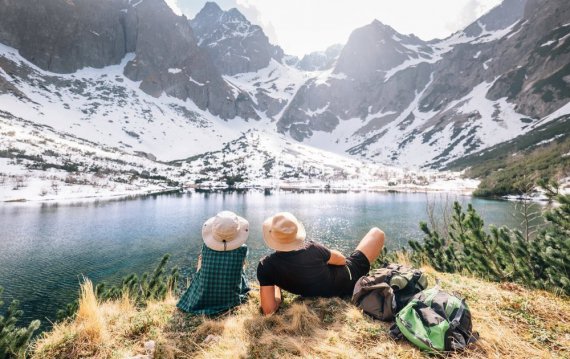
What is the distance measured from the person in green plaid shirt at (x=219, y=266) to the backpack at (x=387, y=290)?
229 cm

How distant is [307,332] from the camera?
452 centimetres

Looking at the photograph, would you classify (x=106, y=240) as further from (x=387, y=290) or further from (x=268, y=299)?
(x=387, y=290)

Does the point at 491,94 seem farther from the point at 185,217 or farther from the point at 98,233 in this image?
the point at 98,233

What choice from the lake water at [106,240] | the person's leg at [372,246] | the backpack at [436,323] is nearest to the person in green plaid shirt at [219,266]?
the person's leg at [372,246]

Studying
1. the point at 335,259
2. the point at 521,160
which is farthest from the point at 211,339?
the point at 521,160

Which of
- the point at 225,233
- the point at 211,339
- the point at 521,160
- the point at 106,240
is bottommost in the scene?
the point at 106,240

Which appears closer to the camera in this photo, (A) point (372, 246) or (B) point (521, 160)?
(A) point (372, 246)

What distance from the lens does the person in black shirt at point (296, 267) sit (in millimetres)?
5055

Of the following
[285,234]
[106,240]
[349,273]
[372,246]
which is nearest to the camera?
[285,234]

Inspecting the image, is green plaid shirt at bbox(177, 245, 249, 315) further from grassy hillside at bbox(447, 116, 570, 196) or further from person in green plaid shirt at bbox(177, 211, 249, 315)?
grassy hillside at bbox(447, 116, 570, 196)

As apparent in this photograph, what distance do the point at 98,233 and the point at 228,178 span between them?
330 ft

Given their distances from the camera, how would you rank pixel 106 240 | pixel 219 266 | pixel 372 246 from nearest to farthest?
pixel 219 266, pixel 372 246, pixel 106 240

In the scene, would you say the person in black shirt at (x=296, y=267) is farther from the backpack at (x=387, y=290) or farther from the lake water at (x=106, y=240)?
the lake water at (x=106, y=240)

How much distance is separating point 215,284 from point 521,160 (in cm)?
11919
